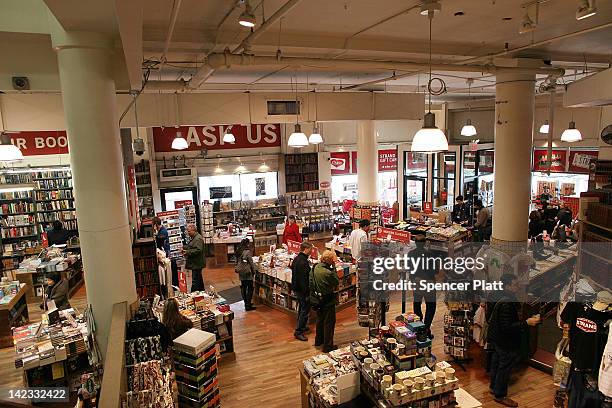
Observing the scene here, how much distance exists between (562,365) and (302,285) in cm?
374

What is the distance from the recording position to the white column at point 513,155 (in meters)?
7.70

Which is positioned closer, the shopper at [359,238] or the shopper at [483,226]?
the shopper at [359,238]

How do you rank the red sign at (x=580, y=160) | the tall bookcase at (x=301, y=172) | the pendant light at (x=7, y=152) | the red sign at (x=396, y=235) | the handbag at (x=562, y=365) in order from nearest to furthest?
the handbag at (x=562, y=365)
the pendant light at (x=7, y=152)
the red sign at (x=396, y=235)
the red sign at (x=580, y=160)
the tall bookcase at (x=301, y=172)

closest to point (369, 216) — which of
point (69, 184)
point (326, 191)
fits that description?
point (326, 191)

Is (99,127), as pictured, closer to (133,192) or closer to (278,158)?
(133,192)

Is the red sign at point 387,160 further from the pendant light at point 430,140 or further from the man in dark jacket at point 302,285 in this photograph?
the pendant light at point 430,140

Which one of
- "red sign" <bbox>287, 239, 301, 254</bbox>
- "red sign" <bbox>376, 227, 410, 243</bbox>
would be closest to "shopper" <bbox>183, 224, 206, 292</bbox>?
"red sign" <bbox>287, 239, 301, 254</bbox>

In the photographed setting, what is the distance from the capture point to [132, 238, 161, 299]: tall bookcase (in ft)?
23.9

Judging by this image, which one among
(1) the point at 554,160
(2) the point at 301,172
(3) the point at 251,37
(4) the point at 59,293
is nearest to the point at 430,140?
(3) the point at 251,37

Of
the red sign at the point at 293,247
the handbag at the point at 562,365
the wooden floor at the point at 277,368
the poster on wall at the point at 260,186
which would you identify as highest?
the poster on wall at the point at 260,186

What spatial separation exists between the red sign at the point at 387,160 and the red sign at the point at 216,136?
4426 millimetres

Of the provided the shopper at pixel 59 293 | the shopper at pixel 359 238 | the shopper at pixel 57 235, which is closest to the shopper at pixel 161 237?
the shopper at pixel 57 235

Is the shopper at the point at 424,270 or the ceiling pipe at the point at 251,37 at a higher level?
the ceiling pipe at the point at 251,37

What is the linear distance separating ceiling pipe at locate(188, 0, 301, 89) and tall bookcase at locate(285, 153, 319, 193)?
8015 mm
